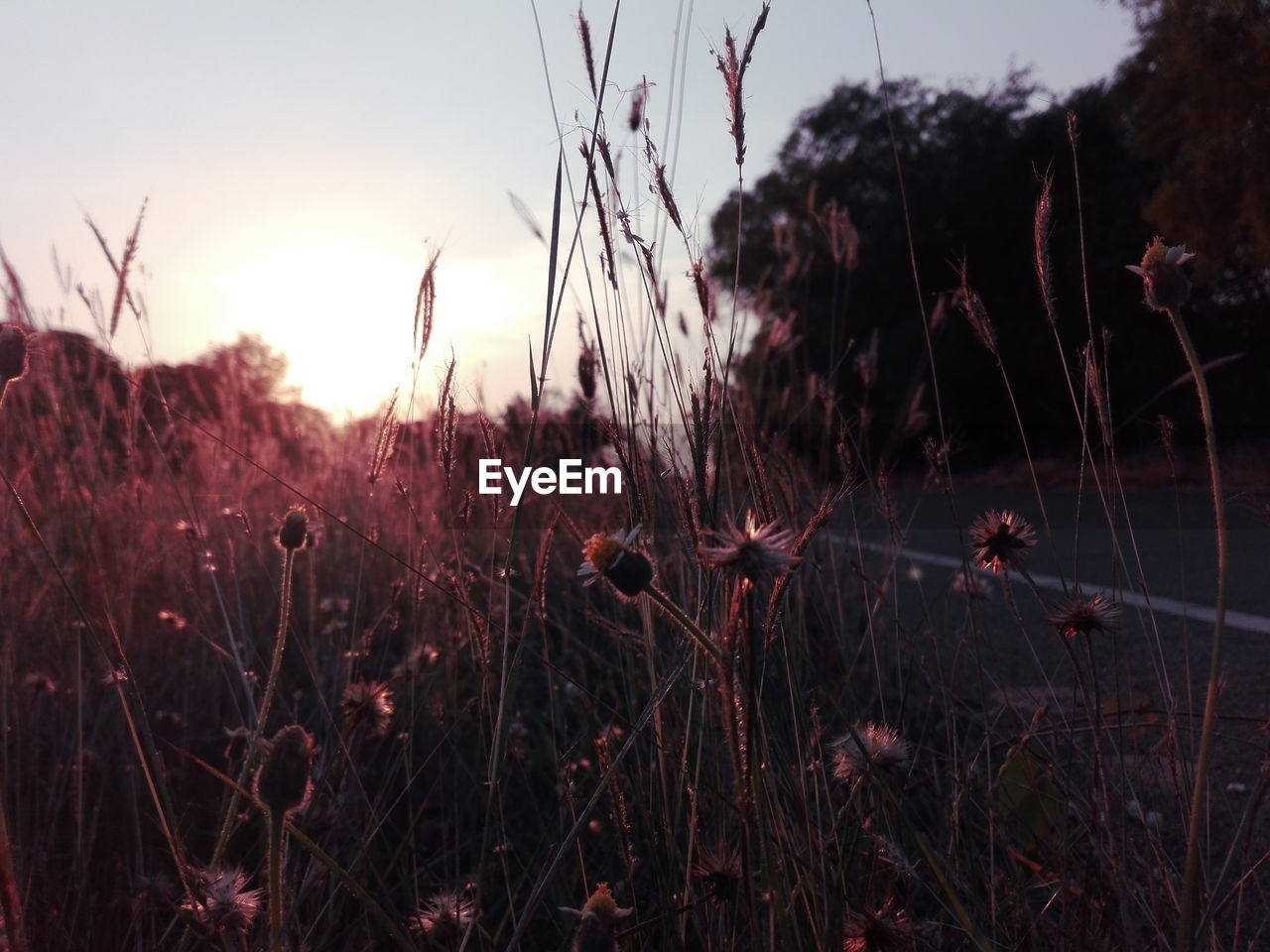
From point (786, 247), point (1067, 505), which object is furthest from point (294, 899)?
point (1067, 505)

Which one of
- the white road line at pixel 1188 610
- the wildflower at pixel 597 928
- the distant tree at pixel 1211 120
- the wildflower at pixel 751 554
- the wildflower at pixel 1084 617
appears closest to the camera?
the wildflower at pixel 751 554

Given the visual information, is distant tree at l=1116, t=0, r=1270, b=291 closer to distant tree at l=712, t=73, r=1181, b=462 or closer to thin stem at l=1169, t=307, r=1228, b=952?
distant tree at l=712, t=73, r=1181, b=462

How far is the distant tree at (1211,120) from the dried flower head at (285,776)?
1137cm

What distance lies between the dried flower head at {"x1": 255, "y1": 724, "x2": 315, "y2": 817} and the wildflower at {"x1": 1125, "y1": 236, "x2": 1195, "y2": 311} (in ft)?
2.10

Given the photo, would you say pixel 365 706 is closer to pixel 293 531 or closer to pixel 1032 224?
pixel 293 531

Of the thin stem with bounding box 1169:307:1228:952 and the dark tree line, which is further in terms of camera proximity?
the dark tree line

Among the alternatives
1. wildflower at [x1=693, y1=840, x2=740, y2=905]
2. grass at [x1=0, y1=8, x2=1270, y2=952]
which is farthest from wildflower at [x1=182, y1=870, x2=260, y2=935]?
wildflower at [x1=693, y1=840, x2=740, y2=905]

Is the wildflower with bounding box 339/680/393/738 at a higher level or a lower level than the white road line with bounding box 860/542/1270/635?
higher

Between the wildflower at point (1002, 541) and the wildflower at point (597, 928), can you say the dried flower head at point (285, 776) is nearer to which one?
the wildflower at point (597, 928)

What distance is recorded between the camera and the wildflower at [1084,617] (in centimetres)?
92

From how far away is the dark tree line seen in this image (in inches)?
430

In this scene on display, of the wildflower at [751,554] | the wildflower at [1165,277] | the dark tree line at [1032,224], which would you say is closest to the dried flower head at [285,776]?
the wildflower at [751,554]

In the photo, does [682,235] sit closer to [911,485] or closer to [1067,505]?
[1067,505]

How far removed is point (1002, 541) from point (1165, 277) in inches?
13.2
